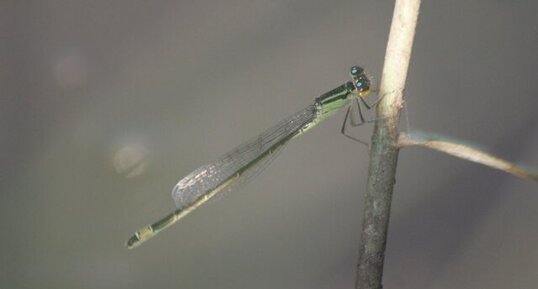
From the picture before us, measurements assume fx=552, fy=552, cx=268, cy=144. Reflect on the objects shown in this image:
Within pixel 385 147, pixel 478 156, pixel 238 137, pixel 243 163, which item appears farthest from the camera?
pixel 238 137

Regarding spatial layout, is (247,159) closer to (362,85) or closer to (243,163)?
(243,163)

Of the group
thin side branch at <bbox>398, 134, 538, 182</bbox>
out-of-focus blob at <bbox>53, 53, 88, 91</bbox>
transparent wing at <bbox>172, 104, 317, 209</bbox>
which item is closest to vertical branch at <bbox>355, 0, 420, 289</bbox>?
thin side branch at <bbox>398, 134, 538, 182</bbox>

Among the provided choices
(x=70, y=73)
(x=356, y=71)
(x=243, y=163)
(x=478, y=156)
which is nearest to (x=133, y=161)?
(x=70, y=73)

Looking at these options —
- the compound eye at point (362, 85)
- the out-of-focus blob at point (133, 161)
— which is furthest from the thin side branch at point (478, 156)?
the out-of-focus blob at point (133, 161)

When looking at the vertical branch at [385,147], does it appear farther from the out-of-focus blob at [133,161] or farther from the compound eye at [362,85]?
the out-of-focus blob at [133,161]

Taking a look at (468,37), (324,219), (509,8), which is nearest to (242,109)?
(324,219)

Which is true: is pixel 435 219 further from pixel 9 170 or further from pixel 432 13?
pixel 9 170

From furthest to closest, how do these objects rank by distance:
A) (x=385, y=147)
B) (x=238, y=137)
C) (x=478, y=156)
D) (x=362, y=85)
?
1. (x=238, y=137)
2. (x=362, y=85)
3. (x=385, y=147)
4. (x=478, y=156)
